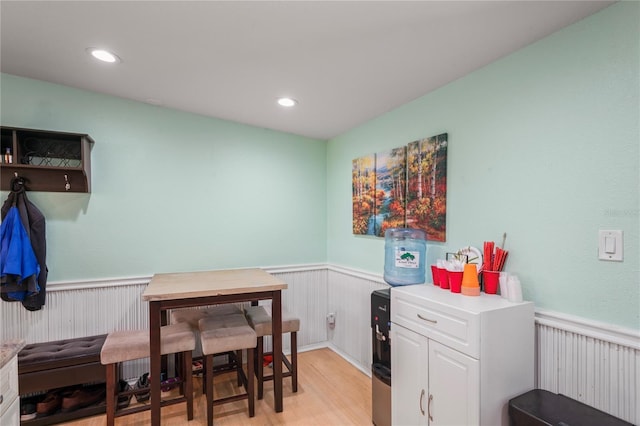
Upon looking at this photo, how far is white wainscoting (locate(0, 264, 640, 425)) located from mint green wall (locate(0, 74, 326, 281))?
188 millimetres

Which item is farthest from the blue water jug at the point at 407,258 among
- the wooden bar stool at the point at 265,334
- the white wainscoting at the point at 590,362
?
the wooden bar stool at the point at 265,334

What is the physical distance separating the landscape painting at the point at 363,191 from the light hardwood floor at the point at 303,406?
1.34 metres

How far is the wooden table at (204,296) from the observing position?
6.65ft

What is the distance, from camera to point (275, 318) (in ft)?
7.71

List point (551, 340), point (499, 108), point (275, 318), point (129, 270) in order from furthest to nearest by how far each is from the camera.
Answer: point (129, 270)
point (275, 318)
point (499, 108)
point (551, 340)

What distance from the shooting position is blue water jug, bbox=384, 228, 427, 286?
2174 mm

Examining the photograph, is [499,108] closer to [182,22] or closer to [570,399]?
[570,399]

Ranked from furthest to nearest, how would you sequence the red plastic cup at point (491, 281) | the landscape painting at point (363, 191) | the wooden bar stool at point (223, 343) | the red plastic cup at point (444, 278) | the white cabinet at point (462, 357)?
1. the landscape painting at point (363, 191)
2. the wooden bar stool at point (223, 343)
3. the red plastic cup at point (444, 278)
4. the red plastic cup at point (491, 281)
5. the white cabinet at point (462, 357)

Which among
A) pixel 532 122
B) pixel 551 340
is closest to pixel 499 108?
pixel 532 122

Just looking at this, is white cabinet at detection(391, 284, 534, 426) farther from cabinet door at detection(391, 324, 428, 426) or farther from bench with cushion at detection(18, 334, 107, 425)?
bench with cushion at detection(18, 334, 107, 425)

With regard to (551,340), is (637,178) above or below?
above

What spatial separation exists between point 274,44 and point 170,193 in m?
1.81

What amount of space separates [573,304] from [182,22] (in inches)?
93.5

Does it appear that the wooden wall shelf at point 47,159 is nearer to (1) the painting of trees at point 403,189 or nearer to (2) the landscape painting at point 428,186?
(1) the painting of trees at point 403,189
